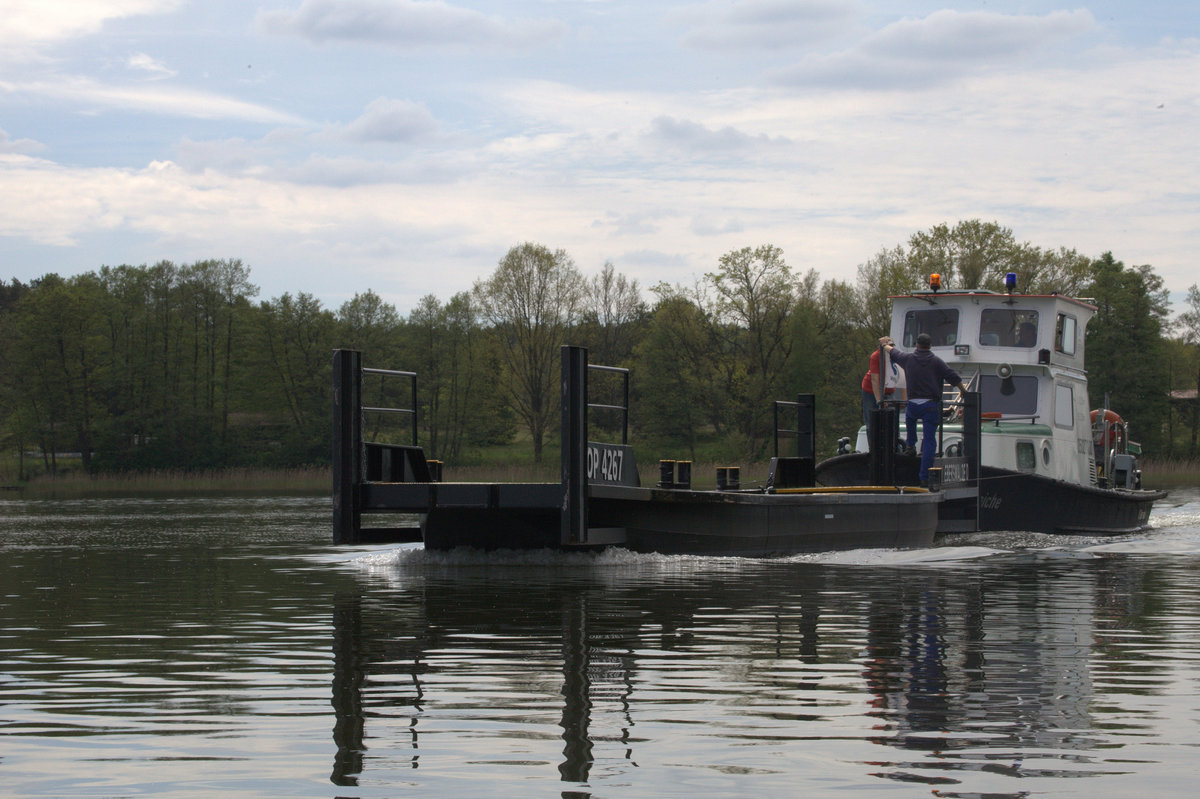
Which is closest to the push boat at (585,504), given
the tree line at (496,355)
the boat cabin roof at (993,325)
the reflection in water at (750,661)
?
the reflection in water at (750,661)

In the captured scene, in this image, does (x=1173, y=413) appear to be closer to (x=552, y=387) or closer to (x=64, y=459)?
(x=552, y=387)

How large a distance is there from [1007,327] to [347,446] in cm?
1102

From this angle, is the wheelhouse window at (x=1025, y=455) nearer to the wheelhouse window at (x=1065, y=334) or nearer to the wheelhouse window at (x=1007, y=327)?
the wheelhouse window at (x=1007, y=327)

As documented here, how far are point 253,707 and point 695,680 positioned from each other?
7.16ft

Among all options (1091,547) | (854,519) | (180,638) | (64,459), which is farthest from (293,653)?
(64,459)

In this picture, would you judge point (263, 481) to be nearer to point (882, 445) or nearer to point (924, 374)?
point (882, 445)

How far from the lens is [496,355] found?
68125 mm

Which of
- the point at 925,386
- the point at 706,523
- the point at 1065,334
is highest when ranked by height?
the point at 1065,334

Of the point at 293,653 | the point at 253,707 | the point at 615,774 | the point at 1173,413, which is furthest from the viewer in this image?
the point at 1173,413

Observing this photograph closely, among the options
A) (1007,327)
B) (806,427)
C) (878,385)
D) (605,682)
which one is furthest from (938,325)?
(605,682)

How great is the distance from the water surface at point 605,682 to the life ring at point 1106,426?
28.8ft

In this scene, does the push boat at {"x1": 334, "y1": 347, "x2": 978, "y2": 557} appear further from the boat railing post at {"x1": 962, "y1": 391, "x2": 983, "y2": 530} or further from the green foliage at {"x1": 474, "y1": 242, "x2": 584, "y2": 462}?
the green foliage at {"x1": 474, "y1": 242, "x2": 584, "y2": 462}

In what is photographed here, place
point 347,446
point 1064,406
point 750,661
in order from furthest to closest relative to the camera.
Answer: point 1064,406 → point 347,446 → point 750,661

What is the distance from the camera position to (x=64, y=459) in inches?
2906
